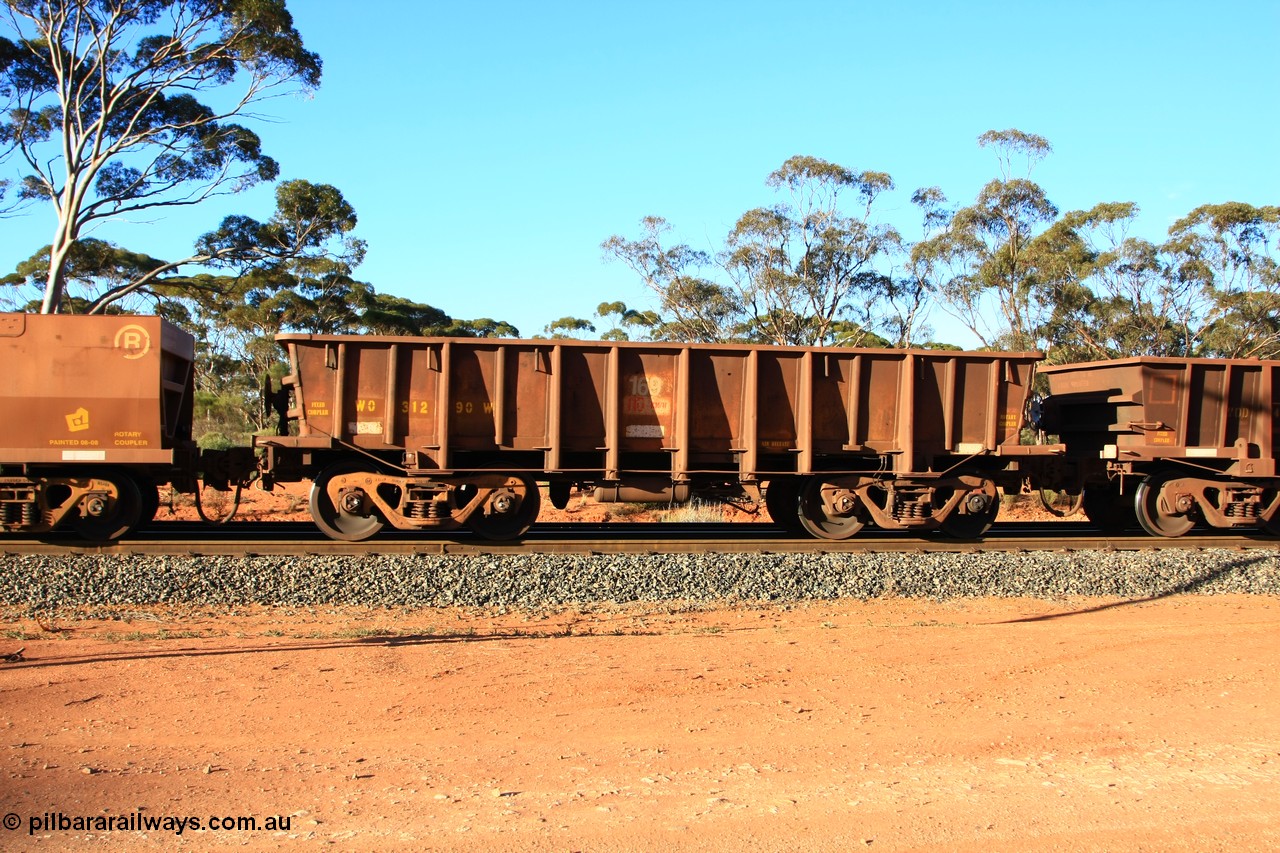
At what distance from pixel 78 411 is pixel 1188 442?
46.9ft

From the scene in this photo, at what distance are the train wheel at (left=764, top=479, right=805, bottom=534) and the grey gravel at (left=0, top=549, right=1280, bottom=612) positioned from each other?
1.74 meters

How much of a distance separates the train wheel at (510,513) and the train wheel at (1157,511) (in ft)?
27.8

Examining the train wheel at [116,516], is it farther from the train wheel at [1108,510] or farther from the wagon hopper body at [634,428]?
the train wheel at [1108,510]

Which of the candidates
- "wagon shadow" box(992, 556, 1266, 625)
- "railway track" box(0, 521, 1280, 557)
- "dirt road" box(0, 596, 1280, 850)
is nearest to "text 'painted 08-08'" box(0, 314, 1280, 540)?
"railway track" box(0, 521, 1280, 557)

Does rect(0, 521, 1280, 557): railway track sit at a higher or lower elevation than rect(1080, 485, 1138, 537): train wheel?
lower

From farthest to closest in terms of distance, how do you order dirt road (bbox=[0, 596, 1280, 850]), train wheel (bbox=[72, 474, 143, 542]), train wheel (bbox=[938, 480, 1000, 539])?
train wheel (bbox=[938, 480, 1000, 539])
train wheel (bbox=[72, 474, 143, 542])
dirt road (bbox=[0, 596, 1280, 850])

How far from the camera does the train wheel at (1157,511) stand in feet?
42.8

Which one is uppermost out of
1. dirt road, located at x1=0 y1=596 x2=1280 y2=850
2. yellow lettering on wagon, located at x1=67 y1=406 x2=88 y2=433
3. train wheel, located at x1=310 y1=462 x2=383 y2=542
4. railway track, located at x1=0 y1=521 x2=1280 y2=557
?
Answer: yellow lettering on wagon, located at x1=67 y1=406 x2=88 y2=433

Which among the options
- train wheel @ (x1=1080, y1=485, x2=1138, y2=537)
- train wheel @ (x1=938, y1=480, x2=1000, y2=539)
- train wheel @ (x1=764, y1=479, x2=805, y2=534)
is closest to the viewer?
train wheel @ (x1=938, y1=480, x2=1000, y2=539)

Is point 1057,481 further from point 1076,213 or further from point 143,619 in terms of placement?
point 1076,213

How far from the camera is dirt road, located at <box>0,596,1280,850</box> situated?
4.19 m

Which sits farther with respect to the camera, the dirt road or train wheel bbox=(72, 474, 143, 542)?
train wheel bbox=(72, 474, 143, 542)

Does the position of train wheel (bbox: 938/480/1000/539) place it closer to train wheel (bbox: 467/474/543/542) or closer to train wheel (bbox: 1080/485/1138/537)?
train wheel (bbox: 1080/485/1138/537)

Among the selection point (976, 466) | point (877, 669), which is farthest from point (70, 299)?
point (877, 669)
